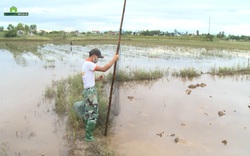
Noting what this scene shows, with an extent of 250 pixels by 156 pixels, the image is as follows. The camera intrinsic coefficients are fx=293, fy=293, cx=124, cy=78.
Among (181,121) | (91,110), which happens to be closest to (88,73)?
(91,110)

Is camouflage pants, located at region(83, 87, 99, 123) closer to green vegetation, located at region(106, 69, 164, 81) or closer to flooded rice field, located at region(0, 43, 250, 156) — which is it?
flooded rice field, located at region(0, 43, 250, 156)

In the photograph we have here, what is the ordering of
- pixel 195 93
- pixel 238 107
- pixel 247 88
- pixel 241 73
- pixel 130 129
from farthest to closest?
pixel 241 73, pixel 247 88, pixel 195 93, pixel 238 107, pixel 130 129

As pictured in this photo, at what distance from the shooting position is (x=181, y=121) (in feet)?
21.6

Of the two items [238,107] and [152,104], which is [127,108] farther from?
[238,107]

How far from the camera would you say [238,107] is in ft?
26.1

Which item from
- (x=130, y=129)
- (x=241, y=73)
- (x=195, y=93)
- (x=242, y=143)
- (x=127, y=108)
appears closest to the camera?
(x=242, y=143)

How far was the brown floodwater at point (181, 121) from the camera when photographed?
5.16m

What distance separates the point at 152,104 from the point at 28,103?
3.24 metres

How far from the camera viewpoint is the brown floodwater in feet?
16.9

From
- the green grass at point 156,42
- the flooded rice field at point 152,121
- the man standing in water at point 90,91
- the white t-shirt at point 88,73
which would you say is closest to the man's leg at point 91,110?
the man standing in water at point 90,91

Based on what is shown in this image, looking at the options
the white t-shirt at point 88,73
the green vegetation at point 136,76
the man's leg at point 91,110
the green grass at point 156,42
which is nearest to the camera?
the white t-shirt at point 88,73

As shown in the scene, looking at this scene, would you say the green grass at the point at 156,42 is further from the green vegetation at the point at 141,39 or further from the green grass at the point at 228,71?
the green grass at the point at 228,71

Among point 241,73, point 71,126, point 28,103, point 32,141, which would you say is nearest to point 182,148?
point 71,126

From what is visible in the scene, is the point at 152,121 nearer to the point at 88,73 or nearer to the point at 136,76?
the point at 88,73
